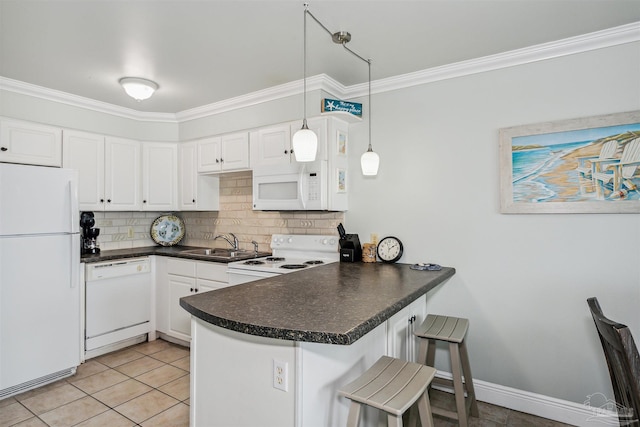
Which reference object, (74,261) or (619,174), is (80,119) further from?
(619,174)

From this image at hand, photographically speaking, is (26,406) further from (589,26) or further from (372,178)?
(589,26)

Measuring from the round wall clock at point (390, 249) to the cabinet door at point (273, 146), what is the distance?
1.08 m

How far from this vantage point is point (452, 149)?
8.88ft

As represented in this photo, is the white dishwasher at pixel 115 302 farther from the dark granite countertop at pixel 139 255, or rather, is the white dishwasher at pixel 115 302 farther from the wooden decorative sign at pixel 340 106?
the wooden decorative sign at pixel 340 106

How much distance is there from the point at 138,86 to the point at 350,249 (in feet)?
7.24

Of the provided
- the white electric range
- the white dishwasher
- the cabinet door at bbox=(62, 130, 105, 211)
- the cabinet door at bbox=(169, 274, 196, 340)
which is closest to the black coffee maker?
the cabinet door at bbox=(62, 130, 105, 211)

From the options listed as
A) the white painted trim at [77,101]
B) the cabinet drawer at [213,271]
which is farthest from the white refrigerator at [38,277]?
the cabinet drawer at [213,271]

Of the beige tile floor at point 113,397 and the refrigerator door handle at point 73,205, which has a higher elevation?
the refrigerator door handle at point 73,205

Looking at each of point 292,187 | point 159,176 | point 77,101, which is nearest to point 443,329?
point 292,187

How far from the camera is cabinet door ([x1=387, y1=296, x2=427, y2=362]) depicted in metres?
2.01

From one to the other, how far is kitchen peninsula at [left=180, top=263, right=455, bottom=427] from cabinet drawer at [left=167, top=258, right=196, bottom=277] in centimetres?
166

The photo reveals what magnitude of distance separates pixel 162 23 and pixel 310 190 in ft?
5.04

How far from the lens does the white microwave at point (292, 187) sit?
2.96 m

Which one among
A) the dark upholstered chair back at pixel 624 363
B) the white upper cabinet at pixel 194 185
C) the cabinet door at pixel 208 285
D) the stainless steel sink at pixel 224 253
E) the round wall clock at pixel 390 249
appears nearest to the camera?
the dark upholstered chair back at pixel 624 363
